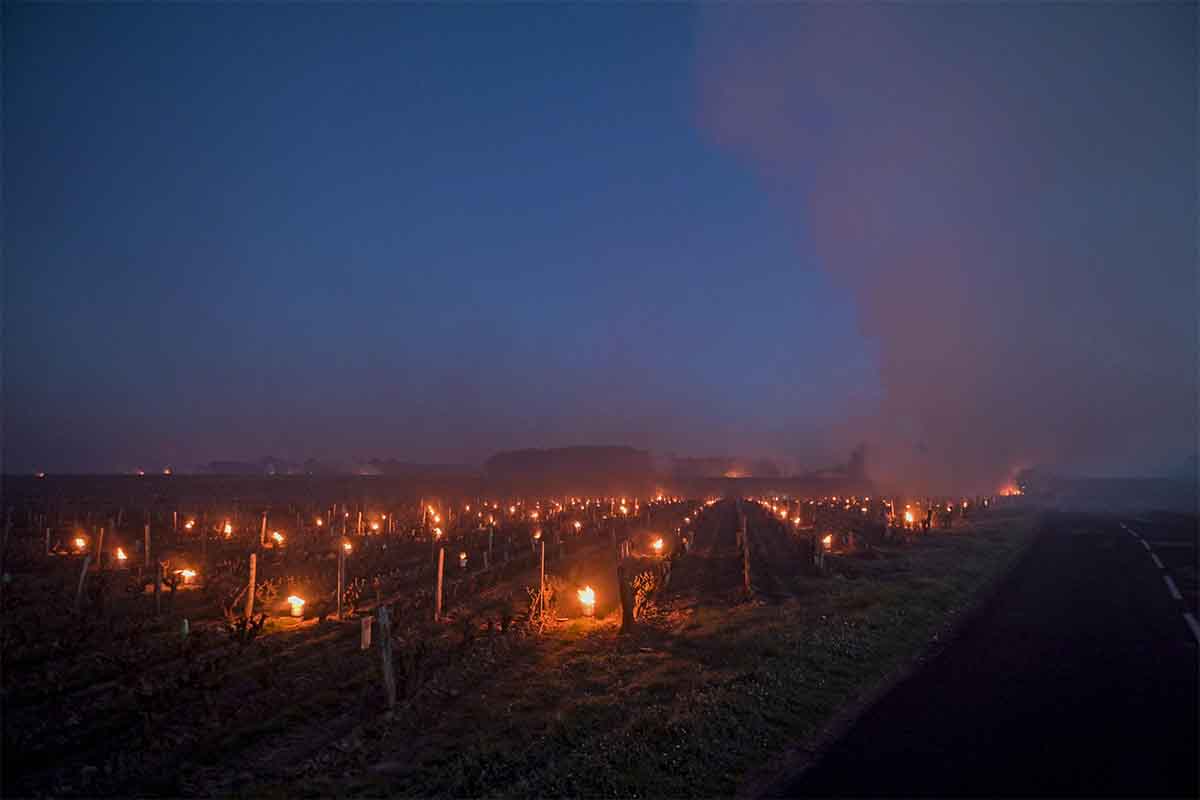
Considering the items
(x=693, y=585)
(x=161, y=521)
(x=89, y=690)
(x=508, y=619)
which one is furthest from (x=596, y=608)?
(x=161, y=521)

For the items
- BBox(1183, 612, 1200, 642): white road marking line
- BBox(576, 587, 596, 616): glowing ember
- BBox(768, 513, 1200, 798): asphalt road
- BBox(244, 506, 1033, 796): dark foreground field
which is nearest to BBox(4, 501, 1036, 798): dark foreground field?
BBox(244, 506, 1033, 796): dark foreground field

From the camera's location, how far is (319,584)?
2411cm

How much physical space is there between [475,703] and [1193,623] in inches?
689

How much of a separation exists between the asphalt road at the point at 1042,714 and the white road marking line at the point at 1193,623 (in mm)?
87

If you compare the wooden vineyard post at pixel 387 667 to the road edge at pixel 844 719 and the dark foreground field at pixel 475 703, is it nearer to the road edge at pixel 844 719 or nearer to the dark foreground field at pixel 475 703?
the dark foreground field at pixel 475 703

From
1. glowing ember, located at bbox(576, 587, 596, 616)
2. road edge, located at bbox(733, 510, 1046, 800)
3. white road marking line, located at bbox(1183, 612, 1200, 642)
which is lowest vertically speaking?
glowing ember, located at bbox(576, 587, 596, 616)

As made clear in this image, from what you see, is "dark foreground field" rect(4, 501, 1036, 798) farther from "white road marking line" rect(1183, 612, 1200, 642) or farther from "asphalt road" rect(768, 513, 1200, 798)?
"white road marking line" rect(1183, 612, 1200, 642)

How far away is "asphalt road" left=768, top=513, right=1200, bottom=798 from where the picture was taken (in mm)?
8094

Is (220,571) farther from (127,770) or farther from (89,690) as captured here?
(127,770)

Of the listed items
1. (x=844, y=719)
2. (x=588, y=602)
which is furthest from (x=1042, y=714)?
(x=588, y=602)

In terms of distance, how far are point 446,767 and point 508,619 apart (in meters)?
8.17

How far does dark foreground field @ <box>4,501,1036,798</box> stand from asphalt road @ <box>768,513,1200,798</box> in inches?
39.4

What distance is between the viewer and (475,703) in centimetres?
1214

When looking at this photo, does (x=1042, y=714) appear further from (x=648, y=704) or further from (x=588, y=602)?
(x=588, y=602)
